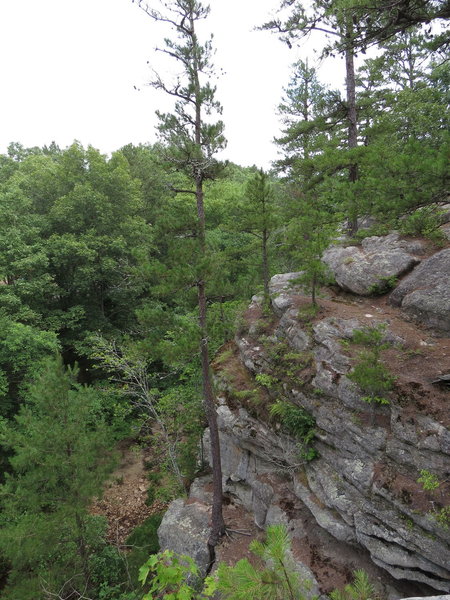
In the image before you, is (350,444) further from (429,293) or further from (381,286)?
(381,286)

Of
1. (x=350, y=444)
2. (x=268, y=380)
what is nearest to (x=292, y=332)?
(x=268, y=380)

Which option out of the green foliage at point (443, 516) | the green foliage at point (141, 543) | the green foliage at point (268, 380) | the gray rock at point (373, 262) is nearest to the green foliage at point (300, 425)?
the green foliage at point (268, 380)

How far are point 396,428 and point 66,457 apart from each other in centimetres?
762

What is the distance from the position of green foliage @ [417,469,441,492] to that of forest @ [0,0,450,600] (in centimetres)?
406

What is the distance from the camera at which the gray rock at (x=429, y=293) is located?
323 inches

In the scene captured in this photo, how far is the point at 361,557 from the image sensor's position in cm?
688

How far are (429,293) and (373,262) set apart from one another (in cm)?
267

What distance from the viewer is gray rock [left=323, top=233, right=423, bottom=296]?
10492mm

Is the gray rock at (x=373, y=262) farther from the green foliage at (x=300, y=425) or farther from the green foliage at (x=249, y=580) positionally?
the green foliage at (x=249, y=580)

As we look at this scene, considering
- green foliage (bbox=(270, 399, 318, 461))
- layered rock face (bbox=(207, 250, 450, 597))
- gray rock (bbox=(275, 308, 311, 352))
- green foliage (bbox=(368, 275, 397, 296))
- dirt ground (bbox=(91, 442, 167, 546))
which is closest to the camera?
layered rock face (bbox=(207, 250, 450, 597))

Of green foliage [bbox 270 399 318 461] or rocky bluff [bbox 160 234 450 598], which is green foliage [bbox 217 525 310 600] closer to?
rocky bluff [bbox 160 234 450 598]

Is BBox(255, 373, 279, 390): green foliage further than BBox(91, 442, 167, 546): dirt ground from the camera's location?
No

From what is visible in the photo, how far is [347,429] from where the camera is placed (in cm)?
725

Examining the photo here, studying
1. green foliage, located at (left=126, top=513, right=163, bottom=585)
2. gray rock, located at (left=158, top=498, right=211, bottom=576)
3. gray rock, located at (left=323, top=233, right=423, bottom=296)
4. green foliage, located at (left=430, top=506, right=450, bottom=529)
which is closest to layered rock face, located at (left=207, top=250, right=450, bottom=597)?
green foliage, located at (left=430, top=506, right=450, bottom=529)
